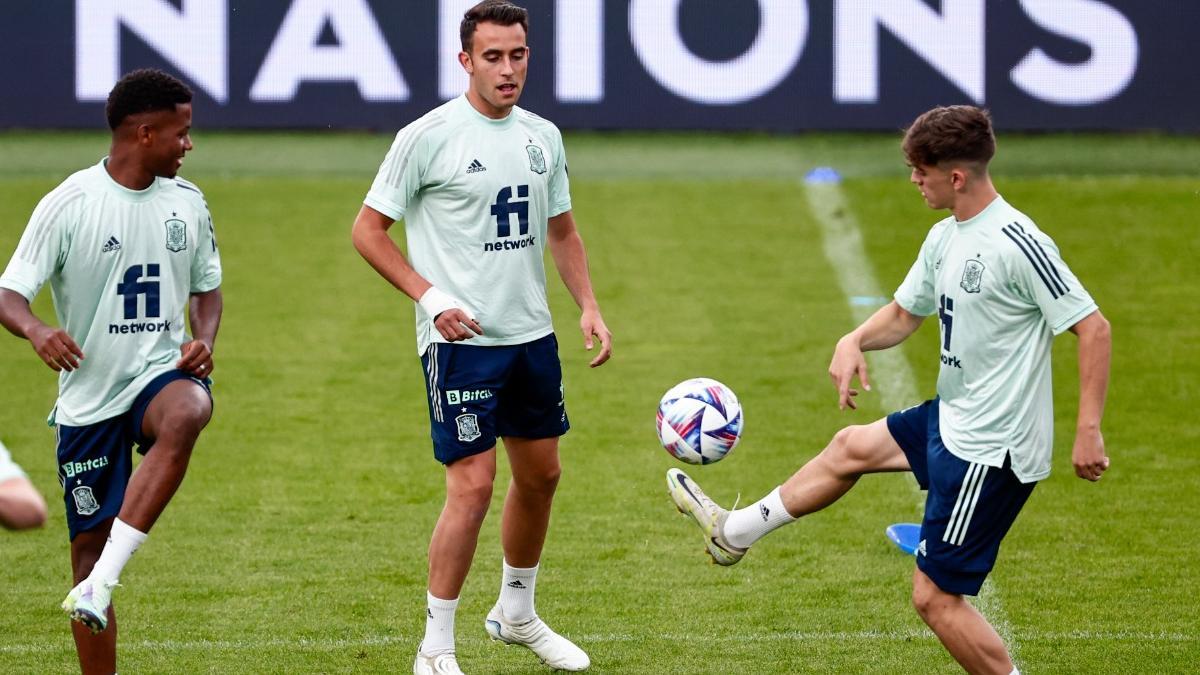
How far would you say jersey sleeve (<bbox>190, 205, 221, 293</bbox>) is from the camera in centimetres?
578

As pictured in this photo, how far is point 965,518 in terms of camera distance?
5.16m

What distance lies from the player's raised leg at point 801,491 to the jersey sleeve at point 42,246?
95.6 inches

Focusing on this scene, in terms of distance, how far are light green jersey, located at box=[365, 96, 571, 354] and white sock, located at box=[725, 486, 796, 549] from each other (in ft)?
3.37

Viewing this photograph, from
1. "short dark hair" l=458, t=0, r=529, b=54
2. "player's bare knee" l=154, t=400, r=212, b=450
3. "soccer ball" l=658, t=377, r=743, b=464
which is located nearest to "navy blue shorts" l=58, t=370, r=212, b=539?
"player's bare knee" l=154, t=400, r=212, b=450

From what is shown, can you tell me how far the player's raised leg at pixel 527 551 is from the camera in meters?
6.17

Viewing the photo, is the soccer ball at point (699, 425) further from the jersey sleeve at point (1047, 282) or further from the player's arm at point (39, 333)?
the player's arm at point (39, 333)

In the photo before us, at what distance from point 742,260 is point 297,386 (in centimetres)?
399

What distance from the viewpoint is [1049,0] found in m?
14.0

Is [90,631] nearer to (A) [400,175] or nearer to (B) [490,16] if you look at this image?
(A) [400,175]

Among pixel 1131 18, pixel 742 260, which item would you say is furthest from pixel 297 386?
pixel 1131 18

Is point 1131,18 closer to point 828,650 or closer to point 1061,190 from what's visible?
point 1061,190

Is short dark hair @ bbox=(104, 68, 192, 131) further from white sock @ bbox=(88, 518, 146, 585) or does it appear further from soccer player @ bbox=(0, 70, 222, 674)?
white sock @ bbox=(88, 518, 146, 585)

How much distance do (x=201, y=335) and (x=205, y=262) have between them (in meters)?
0.26

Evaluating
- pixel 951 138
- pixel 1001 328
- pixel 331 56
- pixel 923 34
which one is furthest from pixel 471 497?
pixel 923 34
